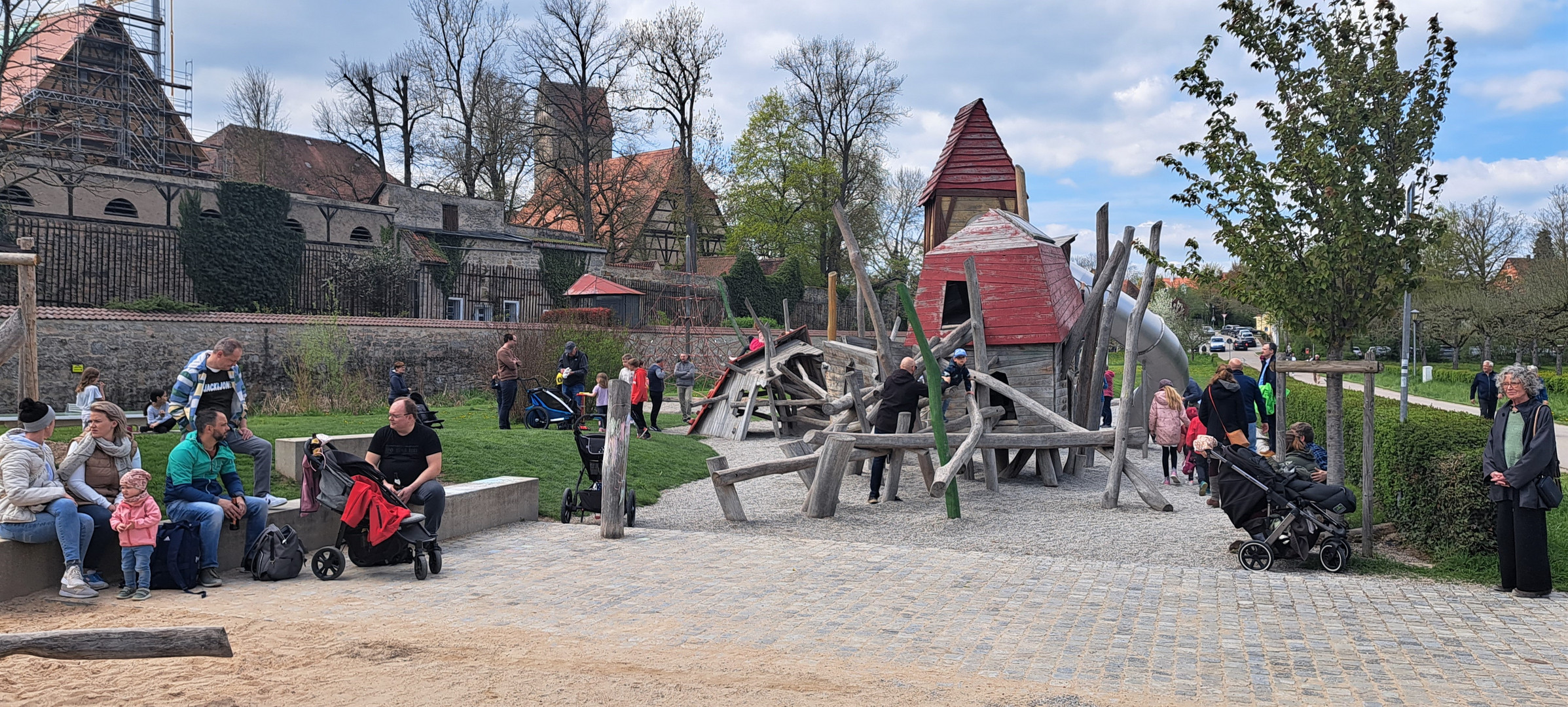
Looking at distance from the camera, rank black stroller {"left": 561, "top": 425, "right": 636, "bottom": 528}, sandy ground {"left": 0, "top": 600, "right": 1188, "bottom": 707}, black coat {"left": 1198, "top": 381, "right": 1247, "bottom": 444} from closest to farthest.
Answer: sandy ground {"left": 0, "top": 600, "right": 1188, "bottom": 707} → black stroller {"left": 561, "top": 425, "right": 636, "bottom": 528} → black coat {"left": 1198, "top": 381, "right": 1247, "bottom": 444}

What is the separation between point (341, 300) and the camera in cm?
2769

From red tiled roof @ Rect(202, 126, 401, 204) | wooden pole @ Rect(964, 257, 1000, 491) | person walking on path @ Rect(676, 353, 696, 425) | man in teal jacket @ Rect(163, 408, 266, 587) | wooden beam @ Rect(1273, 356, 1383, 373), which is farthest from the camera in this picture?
red tiled roof @ Rect(202, 126, 401, 204)

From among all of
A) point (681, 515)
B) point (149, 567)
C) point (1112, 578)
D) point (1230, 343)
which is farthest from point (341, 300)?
point (1230, 343)

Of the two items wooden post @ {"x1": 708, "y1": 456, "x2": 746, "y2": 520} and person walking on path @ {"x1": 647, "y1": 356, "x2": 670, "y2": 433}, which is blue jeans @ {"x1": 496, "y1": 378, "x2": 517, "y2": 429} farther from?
wooden post @ {"x1": 708, "y1": 456, "x2": 746, "y2": 520}

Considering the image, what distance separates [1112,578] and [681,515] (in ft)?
15.9

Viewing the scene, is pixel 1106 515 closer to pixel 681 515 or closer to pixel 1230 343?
pixel 681 515

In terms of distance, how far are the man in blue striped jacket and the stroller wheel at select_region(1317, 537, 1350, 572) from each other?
8.44 m

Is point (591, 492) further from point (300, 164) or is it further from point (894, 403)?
point (300, 164)

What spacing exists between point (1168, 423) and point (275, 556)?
1109 centimetres

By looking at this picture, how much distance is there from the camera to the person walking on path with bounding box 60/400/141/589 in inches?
278

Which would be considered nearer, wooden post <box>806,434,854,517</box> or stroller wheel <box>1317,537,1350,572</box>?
stroller wheel <box>1317,537,1350,572</box>

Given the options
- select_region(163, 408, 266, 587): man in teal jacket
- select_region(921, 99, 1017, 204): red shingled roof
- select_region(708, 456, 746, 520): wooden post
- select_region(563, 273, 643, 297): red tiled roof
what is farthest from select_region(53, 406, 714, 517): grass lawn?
select_region(563, 273, 643, 297): red tiled roof

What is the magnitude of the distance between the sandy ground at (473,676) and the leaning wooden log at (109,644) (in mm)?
Result: 818

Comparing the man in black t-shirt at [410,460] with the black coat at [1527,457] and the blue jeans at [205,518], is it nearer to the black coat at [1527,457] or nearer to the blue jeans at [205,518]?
the blue jeans at [205,518]
